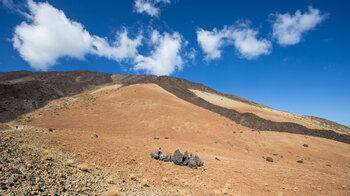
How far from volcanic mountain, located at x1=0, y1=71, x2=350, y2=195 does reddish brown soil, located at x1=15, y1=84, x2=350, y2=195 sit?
0.22 feet

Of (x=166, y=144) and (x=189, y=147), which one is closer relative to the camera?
(x=166, y=144)

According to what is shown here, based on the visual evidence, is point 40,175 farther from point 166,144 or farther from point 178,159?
point 166,144

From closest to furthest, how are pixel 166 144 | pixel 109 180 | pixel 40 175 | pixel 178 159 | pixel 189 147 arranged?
pixel 40 175 → pixel 109 180 → pixel 178 159 → pixel 166 144 → pixel 189 147

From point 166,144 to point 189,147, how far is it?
2.74m

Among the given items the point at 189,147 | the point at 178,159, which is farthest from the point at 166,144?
the point at 178,159

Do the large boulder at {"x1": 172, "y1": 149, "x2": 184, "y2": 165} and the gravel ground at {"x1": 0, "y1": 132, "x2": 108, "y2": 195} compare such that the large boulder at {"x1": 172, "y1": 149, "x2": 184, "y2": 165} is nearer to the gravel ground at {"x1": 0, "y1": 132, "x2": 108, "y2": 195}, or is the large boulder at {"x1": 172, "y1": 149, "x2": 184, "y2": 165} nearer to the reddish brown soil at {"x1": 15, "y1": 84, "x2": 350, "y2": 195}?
the reddish brown soil at {"x1": 15, "y1": 84, "x2": 350, "y2": 195}

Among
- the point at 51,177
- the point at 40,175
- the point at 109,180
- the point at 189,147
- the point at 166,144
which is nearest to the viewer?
the point at 40,175

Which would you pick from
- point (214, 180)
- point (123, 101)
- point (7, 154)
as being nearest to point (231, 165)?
point (214, 180)

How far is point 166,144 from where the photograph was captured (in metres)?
17.2

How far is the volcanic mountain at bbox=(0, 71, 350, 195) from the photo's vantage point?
27.3 feet

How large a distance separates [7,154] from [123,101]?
27.1 m

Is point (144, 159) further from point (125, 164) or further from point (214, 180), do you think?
point (214, 180)

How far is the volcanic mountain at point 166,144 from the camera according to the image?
833cm

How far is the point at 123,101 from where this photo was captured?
33.0 m
